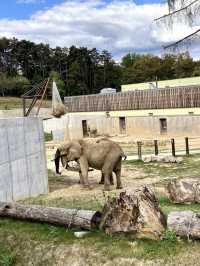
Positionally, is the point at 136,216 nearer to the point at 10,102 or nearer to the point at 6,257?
the point at 6,257

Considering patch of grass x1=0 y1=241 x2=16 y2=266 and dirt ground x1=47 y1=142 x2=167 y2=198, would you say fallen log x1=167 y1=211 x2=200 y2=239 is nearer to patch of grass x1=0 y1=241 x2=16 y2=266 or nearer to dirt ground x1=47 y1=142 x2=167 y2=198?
patch of grass x1=0 y1=241 x2=16 y2=266

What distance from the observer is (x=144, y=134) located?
44594mm

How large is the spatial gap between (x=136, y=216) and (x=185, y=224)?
2.62 feet

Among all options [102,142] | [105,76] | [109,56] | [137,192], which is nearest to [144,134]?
[102,142]

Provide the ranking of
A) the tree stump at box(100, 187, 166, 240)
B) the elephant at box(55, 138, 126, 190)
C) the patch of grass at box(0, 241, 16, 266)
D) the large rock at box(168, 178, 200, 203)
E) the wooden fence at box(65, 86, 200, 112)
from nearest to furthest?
the tree stump at box(100, 187, 166, 240)
the patch of grass at box(0, 241, 16, 266)
the large rock at box(168, 178, 200, 203)
the elephant at box(55, 138, 126, 190)
the wooden fence at box(65, 86, 200, 112)

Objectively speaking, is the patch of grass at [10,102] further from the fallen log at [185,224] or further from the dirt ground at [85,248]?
the fallen log at [185,224]

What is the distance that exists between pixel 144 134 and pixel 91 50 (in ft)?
207

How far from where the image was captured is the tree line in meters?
93.4

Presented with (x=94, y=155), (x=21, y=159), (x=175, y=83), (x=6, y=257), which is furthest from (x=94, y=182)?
(x=175, y=83)

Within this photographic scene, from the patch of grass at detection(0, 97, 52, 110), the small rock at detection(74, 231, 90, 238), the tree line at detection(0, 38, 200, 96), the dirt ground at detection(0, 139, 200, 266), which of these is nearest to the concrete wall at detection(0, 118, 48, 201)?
the dirt ground at detection(0, 139, 200, 266)

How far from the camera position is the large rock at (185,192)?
11961 millimetres

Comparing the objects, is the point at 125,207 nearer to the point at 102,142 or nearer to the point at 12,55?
the point at 102,142

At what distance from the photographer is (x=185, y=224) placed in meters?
8.60

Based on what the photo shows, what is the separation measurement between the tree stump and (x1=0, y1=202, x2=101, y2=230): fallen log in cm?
26
